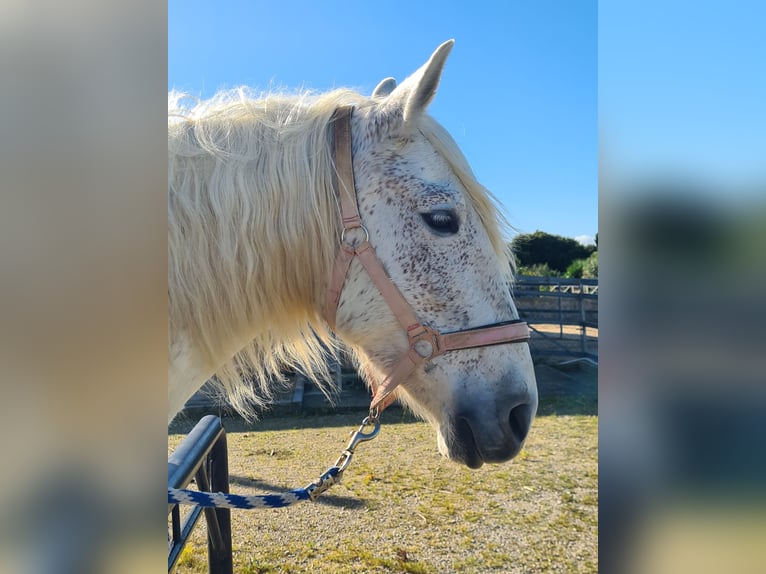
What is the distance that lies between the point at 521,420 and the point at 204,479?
113 centimetres

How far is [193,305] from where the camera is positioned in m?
0.96

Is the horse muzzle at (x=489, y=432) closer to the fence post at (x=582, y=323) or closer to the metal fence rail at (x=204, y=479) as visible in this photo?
the metal fence rail at (x=204, y=479)

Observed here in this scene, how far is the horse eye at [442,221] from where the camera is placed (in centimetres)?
105

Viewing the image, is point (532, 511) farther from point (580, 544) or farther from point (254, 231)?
point (254, 231)

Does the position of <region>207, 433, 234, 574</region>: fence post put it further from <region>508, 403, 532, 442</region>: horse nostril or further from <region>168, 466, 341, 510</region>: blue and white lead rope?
<region>508, 403, 532, 442</region>: horse nostril

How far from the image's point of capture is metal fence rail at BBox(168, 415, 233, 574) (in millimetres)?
1157

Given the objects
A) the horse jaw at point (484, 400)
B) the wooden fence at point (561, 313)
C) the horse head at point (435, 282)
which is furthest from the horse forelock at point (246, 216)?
the wooden fence at point (561, 313)

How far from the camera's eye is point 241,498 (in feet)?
2.77

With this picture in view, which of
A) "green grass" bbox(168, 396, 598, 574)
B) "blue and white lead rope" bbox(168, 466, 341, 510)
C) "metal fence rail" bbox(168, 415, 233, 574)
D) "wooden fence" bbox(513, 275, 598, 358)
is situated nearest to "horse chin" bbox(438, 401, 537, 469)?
"blue and white lead rope" bbox(168, 466, 341, 510)

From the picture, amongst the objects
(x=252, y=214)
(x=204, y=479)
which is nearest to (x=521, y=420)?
(x=252, y=214)
